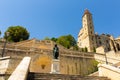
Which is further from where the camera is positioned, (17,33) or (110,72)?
(17,33)

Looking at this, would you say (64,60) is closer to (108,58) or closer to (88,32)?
(108,58)

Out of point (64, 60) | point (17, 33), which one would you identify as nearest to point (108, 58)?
point (64, 60)

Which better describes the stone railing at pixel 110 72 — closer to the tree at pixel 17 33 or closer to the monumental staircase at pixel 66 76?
the monumental staircase at pixel 66 76

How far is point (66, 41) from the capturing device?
51250 mm

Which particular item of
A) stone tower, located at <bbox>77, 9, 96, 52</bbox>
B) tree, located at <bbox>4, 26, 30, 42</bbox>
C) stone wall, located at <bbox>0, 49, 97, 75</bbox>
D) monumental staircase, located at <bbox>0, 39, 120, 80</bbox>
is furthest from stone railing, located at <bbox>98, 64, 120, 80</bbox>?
stone tower, located at <bbox>77, 9, 96, 52</bbox>

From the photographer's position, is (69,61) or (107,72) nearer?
(107,72)

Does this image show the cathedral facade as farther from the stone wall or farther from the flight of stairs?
the flight of stairs

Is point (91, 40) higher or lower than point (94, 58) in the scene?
higher

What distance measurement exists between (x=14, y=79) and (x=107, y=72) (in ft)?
24.3

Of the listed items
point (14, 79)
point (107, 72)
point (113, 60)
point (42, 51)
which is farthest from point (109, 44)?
point (14, 79)

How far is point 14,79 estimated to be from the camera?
223 inches

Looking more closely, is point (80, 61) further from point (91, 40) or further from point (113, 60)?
point (91, 40)

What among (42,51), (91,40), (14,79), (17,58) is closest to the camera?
(14,79)

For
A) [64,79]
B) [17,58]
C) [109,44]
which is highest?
[109,44]
